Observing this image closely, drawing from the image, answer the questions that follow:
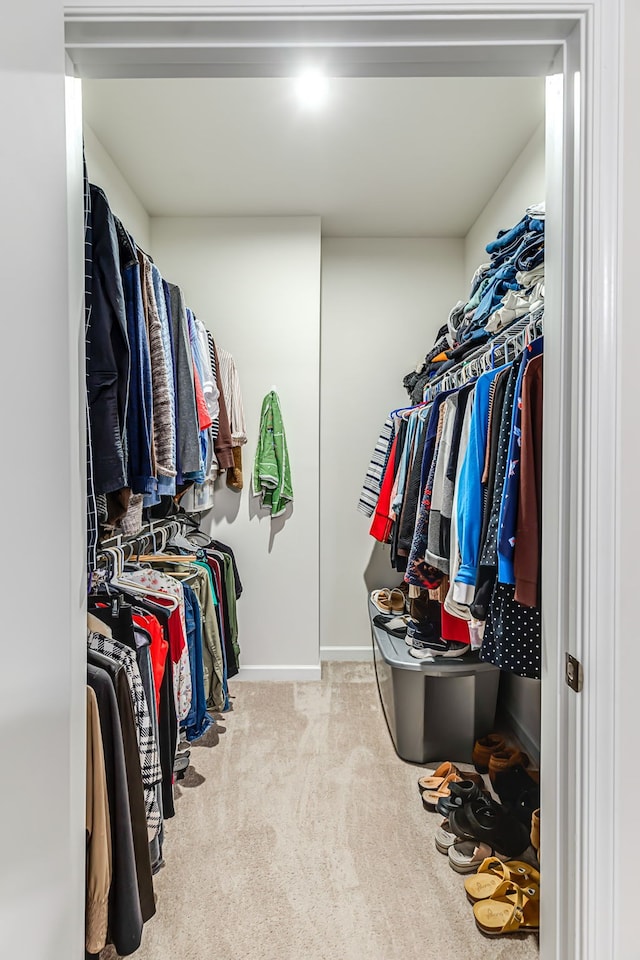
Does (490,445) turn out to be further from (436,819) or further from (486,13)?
(436,819)

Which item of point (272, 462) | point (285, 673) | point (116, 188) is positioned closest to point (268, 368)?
point (272, 462)

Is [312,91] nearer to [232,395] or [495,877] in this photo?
[232,395]

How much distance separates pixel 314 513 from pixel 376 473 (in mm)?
430

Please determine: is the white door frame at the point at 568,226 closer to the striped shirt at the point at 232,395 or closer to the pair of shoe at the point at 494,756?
the pair of shoe at the point at 494,756

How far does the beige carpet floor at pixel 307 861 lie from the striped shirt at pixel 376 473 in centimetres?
114

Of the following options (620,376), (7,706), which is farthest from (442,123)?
(7,706)

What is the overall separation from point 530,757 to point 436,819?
0.64 meters

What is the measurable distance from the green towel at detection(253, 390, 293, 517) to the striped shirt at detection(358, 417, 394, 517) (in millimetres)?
431

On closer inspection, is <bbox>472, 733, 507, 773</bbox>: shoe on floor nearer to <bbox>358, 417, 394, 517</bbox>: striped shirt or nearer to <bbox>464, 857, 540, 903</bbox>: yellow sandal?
<bbox>464, 857, 540, 903</bbox>: yellow sandal

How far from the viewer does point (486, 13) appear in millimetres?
873

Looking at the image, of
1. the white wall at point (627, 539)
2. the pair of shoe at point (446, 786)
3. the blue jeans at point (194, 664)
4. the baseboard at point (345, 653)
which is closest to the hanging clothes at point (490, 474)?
the white wall at point (627, 539)

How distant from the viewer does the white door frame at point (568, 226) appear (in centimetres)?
87

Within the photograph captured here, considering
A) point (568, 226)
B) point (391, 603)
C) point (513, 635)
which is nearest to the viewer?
point (568, 226)

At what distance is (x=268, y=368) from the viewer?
10.9 feet
